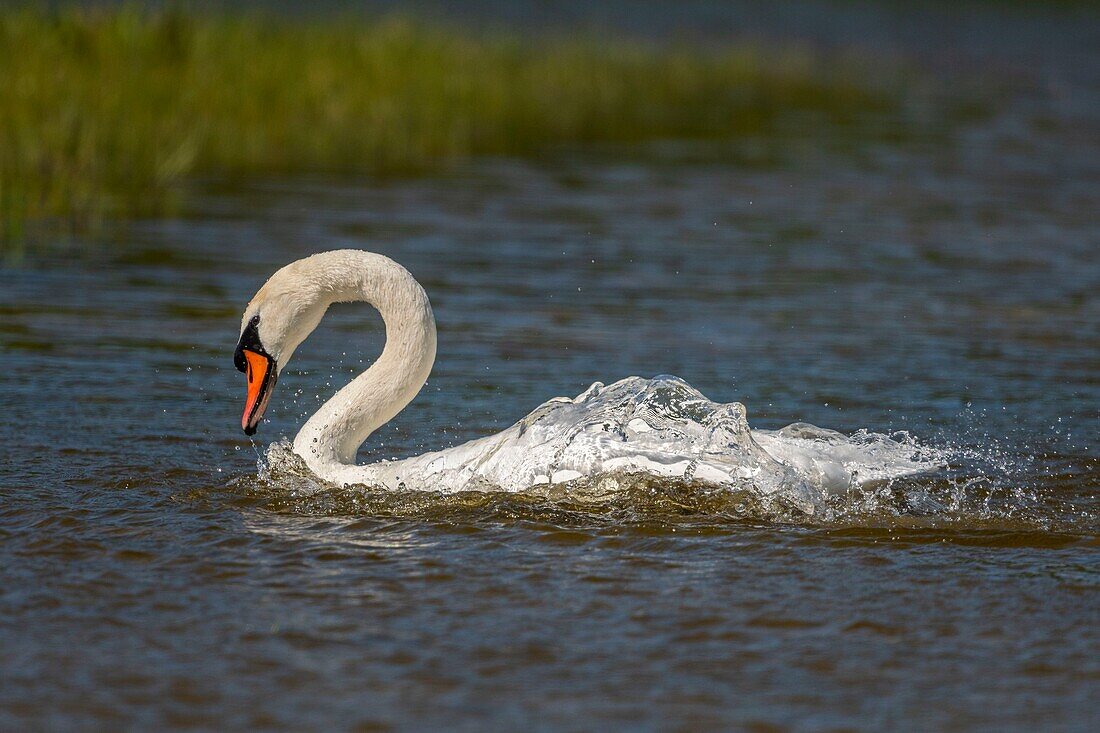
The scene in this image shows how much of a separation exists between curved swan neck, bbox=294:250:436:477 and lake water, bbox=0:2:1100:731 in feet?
1.08

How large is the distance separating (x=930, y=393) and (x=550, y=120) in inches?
469

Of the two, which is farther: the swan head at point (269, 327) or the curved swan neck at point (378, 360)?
the curved swan neck at point (378, 360)

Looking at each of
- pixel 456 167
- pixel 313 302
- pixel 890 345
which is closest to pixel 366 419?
pixel 313 302

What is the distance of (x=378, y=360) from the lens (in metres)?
6.78

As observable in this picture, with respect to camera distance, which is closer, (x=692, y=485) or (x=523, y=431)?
(x=692, y=485)

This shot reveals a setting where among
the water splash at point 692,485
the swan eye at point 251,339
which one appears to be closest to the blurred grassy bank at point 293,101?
the swan eye at point 251,339

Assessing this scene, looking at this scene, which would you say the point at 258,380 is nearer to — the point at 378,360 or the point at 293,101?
the point at 378,360

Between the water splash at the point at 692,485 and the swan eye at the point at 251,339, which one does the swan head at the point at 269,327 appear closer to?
the swan eye at the point at 251,339

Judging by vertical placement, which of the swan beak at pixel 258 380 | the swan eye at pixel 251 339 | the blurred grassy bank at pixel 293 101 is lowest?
the swan beak at pixel 258 380

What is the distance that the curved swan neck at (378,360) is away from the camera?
22.0ft

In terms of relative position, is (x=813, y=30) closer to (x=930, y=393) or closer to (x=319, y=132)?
(x=319, y=132)

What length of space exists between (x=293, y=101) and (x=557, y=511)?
11.9 m

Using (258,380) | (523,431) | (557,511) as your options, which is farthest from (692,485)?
(258,380)

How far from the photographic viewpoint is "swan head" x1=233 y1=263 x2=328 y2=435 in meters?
6.59
